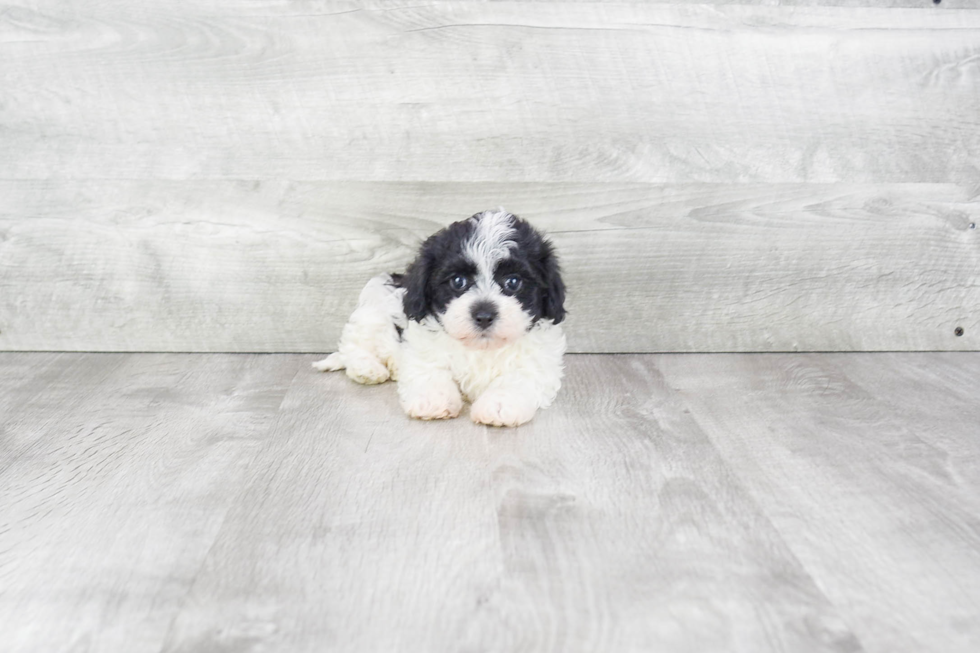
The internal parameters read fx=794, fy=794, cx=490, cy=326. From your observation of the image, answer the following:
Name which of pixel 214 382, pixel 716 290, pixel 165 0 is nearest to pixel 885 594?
pixel 716 290

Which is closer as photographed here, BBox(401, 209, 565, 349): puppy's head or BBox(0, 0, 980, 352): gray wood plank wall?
BBox(401, 209, 565, 349): puppy's head

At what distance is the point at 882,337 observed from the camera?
8.00ft

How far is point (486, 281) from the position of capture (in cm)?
176

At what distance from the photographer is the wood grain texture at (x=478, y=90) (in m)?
2.14

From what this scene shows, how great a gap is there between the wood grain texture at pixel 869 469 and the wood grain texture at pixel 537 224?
0.17 metres

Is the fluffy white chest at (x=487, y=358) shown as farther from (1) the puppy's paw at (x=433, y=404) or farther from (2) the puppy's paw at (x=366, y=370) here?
(2) the puppy's paw at (x=366, y=370)

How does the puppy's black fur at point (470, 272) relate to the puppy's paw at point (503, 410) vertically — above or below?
above

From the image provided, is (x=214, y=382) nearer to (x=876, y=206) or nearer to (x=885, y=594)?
(x=885, y=594)

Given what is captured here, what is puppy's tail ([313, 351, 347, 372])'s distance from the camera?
2182mm

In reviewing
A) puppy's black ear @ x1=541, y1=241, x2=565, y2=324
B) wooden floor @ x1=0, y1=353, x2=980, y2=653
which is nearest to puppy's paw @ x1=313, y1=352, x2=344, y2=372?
wooden floor @ x1=0, y1=353, x2=980, y2=653

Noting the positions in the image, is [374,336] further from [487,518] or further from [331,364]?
[487,518]

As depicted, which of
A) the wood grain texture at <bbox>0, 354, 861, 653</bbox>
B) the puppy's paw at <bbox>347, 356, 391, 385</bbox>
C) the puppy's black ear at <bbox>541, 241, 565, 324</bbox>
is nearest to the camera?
the wood grain texture at <bbox>0, 354, 861, 653</bbox>

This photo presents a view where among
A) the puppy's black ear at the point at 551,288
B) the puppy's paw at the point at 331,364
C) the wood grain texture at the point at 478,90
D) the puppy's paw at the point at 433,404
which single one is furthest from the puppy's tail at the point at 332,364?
the puppy's black ear at the point at 551,288

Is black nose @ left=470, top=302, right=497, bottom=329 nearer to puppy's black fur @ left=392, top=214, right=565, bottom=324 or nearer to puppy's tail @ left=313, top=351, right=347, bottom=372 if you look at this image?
puppy's black fur @ left=392, top=214, right=565, bottom=324
